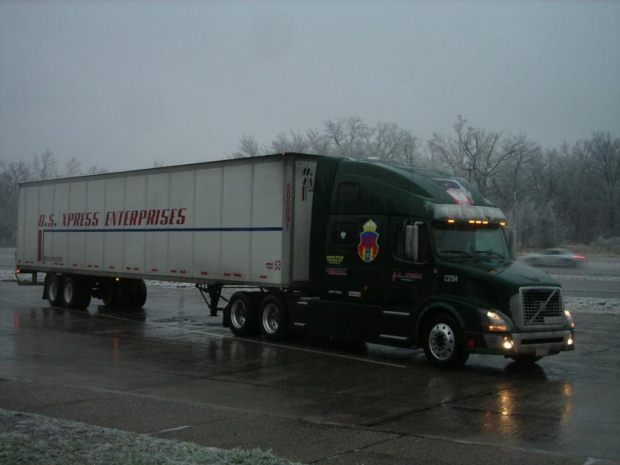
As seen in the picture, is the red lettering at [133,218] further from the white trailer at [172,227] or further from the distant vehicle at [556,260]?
the distant vehicle at [556,260]

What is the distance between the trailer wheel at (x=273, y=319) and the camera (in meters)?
15.8

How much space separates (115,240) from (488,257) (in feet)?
38.3

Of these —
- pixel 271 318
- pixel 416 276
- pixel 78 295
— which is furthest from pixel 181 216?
pixel 416 276

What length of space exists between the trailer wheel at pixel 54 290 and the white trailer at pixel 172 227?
4cm

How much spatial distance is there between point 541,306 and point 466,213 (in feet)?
7.10

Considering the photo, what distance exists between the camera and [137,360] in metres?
13.6

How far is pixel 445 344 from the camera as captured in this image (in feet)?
41.7

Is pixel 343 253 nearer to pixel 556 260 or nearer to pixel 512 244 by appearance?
pixel 512 244

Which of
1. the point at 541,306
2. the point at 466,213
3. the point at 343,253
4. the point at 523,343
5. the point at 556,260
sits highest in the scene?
the point at 466,213

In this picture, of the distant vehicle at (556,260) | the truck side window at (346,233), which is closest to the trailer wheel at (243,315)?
the truck side window at (346,233)

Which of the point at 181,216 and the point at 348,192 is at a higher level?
the point at 348,192

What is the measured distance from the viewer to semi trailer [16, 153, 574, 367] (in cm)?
1248

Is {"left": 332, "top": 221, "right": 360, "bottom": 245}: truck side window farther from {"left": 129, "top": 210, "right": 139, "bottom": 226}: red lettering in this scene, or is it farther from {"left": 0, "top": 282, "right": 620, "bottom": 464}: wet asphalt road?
{"left": 129, "top": 210, "right": 139, "bottom": 226}: red lettering

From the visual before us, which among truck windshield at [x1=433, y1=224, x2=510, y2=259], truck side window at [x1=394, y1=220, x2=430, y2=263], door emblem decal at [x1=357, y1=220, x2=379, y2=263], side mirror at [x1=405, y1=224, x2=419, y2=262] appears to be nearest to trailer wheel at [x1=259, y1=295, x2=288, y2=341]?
door emblem decal at [x1=357, y1=220, x2=379, y2=263]
